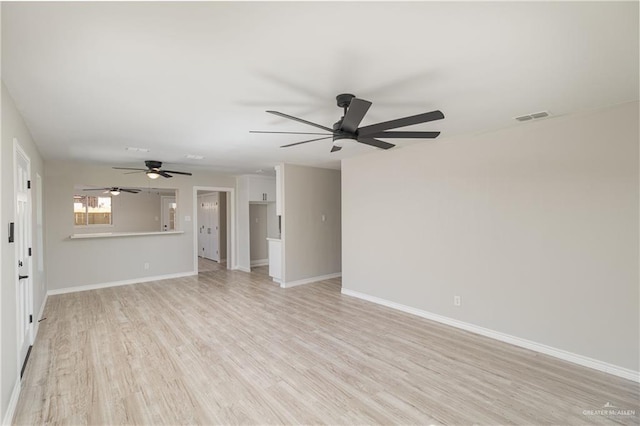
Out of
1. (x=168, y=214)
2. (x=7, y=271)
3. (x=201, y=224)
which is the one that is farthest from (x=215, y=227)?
(x=7, y=271)

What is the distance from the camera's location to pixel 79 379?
2.79 m

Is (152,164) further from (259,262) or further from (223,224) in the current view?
(259,262)

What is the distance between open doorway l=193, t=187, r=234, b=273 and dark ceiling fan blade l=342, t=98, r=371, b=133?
20.4ft

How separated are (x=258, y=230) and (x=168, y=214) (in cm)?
384

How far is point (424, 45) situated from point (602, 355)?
3.29 metres

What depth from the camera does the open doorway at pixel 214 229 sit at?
8.34m

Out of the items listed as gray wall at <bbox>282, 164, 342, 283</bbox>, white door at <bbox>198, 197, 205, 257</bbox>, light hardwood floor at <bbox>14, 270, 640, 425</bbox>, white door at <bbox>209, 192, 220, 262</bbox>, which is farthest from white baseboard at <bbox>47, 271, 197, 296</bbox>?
white door at <bbox>198, 197, 205, 257</bbox>

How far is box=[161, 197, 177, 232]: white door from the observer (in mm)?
10594

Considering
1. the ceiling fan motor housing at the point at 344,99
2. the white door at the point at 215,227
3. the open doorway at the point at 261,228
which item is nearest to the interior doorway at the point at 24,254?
the ceiling fan motor housing at the point at 344,99

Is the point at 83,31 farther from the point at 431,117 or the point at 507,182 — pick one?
the point at 507,182

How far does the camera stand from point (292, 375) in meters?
2.85

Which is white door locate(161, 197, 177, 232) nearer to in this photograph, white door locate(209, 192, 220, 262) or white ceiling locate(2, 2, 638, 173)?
white door locate(209, 192, 220, 262)

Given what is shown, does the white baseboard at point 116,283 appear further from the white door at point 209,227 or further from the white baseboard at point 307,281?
the white baseboard at point 307,281

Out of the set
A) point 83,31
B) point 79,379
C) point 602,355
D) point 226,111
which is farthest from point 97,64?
point 602,355
